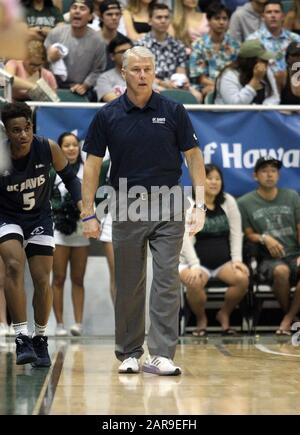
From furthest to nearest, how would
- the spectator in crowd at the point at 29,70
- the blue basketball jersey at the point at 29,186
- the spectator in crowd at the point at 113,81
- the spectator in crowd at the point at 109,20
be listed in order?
the spectator in crowd at the point at 109,20
the spectator in crowd at the point at 113,81
the spectator in crowd at the point at 29,70
the blue basketball jersey at the point at 29,186

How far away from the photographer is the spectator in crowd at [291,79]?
11062 mm

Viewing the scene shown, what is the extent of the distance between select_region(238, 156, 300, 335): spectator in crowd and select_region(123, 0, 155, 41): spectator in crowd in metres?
3.18

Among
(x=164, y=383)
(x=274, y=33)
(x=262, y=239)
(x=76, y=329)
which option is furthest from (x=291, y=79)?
(x=164, y=383)

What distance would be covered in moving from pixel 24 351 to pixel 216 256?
10.4 feet

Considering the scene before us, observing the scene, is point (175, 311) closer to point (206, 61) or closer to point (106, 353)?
point (106, 353)

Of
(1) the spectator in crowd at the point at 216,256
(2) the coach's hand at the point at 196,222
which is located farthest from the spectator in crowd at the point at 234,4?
(2) the coach's hand at the point at 196,222

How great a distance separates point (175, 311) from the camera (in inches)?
291

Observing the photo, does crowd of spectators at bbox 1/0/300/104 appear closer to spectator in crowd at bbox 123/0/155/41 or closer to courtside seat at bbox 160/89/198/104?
spectator in crowd at bbox 123/0/155/41

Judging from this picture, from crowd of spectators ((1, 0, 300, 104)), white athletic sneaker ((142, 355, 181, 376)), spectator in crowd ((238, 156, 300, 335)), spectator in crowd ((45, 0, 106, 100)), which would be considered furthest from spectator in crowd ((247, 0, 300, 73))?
white athletic sneaker ((142, 355, 181, 376))

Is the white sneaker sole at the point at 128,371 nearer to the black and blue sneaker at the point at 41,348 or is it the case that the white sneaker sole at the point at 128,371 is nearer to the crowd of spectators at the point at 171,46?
the black and blue sneaker at the point at 41,348

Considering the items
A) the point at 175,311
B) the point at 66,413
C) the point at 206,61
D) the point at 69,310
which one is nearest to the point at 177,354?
the point at 175,311

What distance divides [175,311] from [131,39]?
596 centimetres

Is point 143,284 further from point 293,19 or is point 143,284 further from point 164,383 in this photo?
point 293,19

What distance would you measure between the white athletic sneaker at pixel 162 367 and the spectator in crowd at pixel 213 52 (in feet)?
16.9
